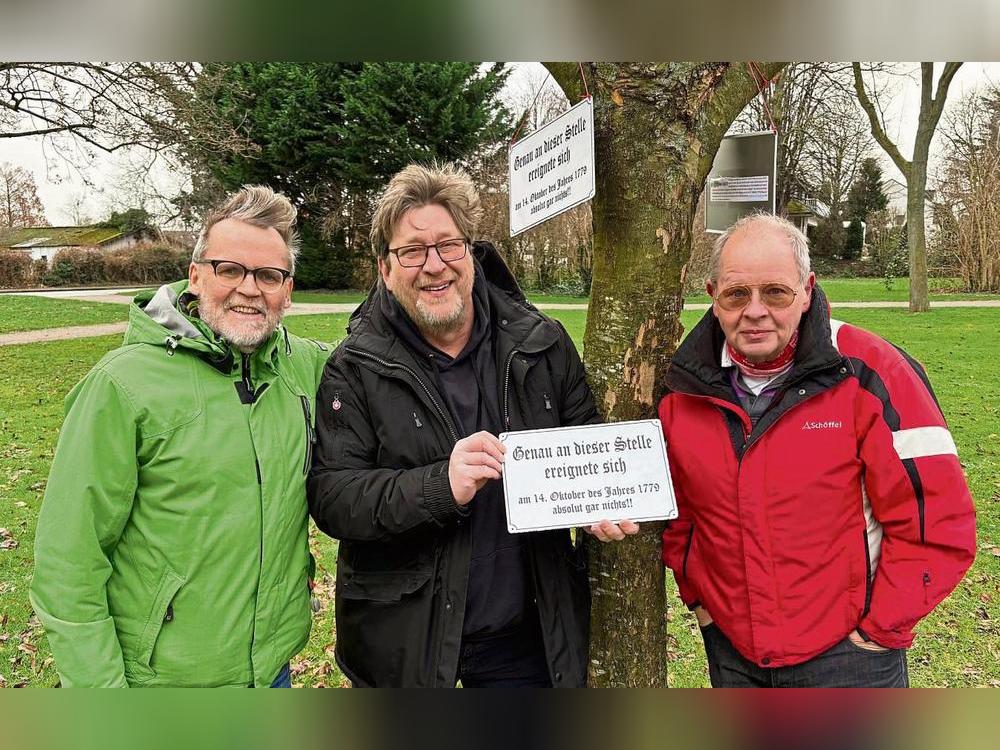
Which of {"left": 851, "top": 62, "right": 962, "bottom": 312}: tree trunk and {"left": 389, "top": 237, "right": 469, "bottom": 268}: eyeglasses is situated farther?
{"left": 851, "top": 62, "right": 962, "bottom": 312}: tree trunk

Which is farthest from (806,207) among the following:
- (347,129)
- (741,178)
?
(741,178)

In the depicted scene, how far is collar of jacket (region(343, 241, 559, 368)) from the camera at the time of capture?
5.87 ft

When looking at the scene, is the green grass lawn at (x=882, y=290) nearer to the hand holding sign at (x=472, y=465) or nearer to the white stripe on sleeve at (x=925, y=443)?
the white stripe on sleeve at (x=925, y=443)

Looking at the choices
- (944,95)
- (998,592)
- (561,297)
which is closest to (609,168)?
(998,592)

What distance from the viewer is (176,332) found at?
173cm

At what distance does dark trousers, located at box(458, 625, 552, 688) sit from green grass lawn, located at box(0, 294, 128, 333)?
717 cm

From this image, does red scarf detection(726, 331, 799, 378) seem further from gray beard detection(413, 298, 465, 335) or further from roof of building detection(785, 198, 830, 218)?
roof of building detection(785, 198, 830, 218)

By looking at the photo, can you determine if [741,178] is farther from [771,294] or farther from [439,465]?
[439,465]

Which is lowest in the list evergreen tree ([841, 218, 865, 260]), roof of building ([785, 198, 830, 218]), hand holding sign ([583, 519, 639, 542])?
hand holding sign ([583, 519, 639, 542])

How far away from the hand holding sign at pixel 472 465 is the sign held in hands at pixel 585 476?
5 centimetres

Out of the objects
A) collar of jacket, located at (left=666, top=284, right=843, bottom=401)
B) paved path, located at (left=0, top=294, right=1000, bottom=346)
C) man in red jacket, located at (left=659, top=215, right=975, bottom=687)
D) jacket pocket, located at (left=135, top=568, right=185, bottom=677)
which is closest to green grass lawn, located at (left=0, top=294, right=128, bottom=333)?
paved path, located at (left=0, top=294, right=1000, bottom=346)

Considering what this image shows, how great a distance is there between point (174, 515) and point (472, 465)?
0.79 m

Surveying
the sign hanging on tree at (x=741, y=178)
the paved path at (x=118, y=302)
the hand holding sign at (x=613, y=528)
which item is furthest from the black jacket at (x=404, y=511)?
the paved path at (x=118, y=302)
